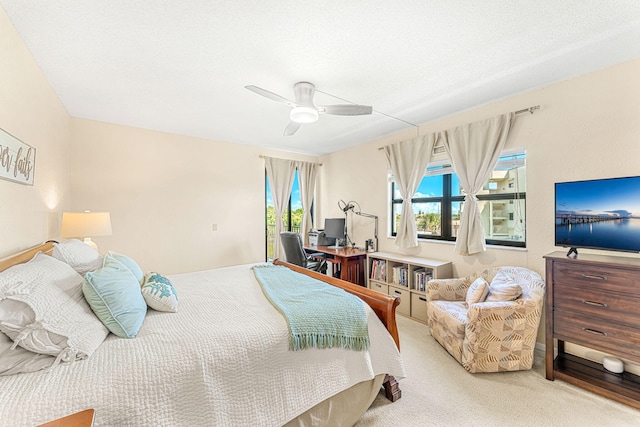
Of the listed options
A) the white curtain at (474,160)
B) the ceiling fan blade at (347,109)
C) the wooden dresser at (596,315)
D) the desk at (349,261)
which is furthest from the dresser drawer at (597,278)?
the desk at (349,261)

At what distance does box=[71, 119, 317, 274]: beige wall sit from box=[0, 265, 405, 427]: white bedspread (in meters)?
2.41

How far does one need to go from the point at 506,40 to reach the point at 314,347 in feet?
7.95

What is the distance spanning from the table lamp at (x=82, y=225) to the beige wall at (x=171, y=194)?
851 millimetres

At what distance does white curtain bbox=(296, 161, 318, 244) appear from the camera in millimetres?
5035

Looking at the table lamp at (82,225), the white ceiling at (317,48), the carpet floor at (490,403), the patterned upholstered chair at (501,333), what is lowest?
the carpet floor at (490,403)

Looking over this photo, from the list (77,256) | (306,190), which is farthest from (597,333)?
(306,190)

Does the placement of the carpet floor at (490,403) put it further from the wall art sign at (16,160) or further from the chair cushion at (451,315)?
the wall art sign at (16,160)

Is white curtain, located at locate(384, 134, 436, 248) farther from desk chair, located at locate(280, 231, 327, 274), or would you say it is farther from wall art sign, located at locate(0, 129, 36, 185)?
wall art sign, located at locate(0, 129, 36, 185)

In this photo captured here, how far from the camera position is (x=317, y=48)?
1.90 metres

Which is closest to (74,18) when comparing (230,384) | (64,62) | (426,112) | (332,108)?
(64,62)

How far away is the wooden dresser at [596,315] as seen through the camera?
1.73 metres

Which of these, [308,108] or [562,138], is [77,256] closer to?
[308,108]

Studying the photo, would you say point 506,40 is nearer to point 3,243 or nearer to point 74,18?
point 74,18

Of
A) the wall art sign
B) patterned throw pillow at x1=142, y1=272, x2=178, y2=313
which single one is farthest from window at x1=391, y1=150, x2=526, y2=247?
the wall art sign
